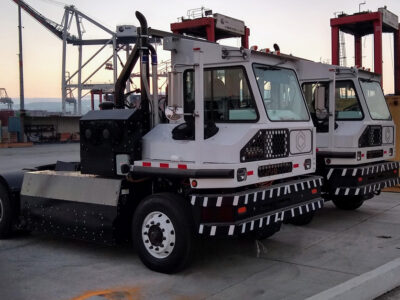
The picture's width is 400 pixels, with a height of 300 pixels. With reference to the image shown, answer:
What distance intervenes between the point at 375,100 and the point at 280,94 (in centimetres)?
389

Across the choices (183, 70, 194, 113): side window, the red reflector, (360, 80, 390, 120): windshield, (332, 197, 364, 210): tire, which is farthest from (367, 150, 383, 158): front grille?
the red reflector

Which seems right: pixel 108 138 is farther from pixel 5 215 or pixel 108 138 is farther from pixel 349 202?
pixel 349 202

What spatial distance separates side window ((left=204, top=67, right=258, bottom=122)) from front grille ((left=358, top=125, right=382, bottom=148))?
3.53m

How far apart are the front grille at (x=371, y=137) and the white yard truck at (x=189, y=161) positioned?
2.29m

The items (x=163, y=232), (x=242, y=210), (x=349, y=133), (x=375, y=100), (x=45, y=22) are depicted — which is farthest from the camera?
(x=45, y=22)

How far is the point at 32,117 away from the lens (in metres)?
39.9

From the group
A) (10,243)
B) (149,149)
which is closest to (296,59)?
(149,149)

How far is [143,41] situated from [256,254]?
3.12 metres

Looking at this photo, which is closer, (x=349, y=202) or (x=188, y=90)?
(x=188, y=90)

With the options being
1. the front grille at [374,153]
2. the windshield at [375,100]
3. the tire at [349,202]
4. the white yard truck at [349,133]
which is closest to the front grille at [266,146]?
the white yard truck at [349,133]

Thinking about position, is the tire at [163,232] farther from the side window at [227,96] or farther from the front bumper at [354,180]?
the front bumper at [354,180]

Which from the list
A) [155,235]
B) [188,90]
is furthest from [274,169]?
[155,235]

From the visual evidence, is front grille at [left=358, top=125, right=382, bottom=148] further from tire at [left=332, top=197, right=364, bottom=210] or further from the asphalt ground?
the asphalt ground

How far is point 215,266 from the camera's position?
609cm
